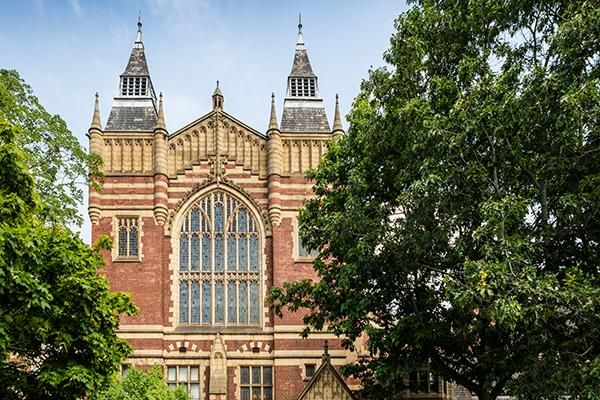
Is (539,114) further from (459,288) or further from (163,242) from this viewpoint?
(163,242)

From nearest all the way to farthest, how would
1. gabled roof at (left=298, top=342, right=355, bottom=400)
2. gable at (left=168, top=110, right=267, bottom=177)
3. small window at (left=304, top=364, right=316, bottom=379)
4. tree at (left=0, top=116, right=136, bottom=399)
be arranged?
tree at (left=0, top=116, right=136, bottom=399) < gabled roof at (left=298, top=342, right=355, bottom=400) < small window at (left=304, top=364, right=316, bottom=379) < gable at (left=168, top=110, right=267, bottom=177)

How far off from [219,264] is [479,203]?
18184 mm

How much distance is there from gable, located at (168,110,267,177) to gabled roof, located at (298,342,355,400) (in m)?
9.83

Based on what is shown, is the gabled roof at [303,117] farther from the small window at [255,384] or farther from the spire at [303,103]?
the small window at [255,384]

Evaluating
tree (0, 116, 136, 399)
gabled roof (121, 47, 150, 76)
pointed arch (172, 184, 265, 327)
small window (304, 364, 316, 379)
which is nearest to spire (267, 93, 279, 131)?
pointed arch (172, 184, 265, 327)

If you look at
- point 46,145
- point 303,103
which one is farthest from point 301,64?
point 46,145

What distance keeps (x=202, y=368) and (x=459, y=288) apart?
1828cm

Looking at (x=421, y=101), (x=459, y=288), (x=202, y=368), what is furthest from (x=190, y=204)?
(x=459, y=288)

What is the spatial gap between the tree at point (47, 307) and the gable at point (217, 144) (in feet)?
56.0

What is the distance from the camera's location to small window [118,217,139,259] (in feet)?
106

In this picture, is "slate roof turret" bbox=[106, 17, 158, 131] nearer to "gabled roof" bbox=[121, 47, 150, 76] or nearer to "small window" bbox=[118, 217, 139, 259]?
"gabled roof" bbox=[121, 47, 150, 76]

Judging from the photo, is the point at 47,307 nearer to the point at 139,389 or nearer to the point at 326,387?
the point at 139,389

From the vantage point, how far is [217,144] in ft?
111

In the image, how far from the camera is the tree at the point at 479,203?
15203 millimetres
